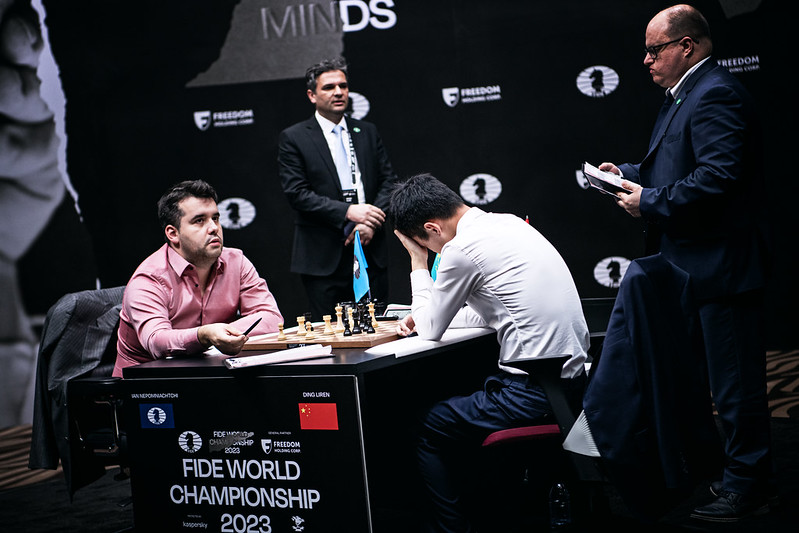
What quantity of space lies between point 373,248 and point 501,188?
5.45 ft

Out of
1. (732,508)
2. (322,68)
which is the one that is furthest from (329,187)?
(732,508)

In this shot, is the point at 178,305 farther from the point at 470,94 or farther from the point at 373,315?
the point at 470,94

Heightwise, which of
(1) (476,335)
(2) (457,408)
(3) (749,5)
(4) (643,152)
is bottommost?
(2) (457,408)

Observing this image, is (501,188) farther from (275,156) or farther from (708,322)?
(708,322)

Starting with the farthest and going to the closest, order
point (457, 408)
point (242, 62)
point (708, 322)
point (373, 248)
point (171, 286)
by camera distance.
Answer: point (242, 62), point (373, 248), point (171, 286), point (708, 322), point (457, 408)

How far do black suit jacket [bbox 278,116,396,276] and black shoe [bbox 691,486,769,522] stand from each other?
77.5 inches

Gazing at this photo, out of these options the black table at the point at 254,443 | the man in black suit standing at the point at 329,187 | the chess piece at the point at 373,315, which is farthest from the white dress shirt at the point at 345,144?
the black table at the point at 254,443

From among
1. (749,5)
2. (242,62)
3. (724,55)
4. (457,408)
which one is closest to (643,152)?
(724,55)

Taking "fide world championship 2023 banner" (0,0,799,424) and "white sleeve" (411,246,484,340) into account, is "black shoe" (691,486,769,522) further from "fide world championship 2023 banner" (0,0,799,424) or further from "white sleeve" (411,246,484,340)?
"fide world championship 2023 banner" (0,0,799,424)

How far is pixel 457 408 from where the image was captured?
267 cm

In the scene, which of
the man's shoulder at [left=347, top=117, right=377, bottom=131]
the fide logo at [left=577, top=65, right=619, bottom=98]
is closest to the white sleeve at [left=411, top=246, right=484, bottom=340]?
the man's shoulder at [left=347, top=117, right=377, bottom=131]

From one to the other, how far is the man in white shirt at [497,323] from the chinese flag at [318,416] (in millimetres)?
405

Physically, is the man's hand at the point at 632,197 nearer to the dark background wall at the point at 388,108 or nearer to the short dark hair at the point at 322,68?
the short dark hair at the point at 322,68

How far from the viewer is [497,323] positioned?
104 inches
